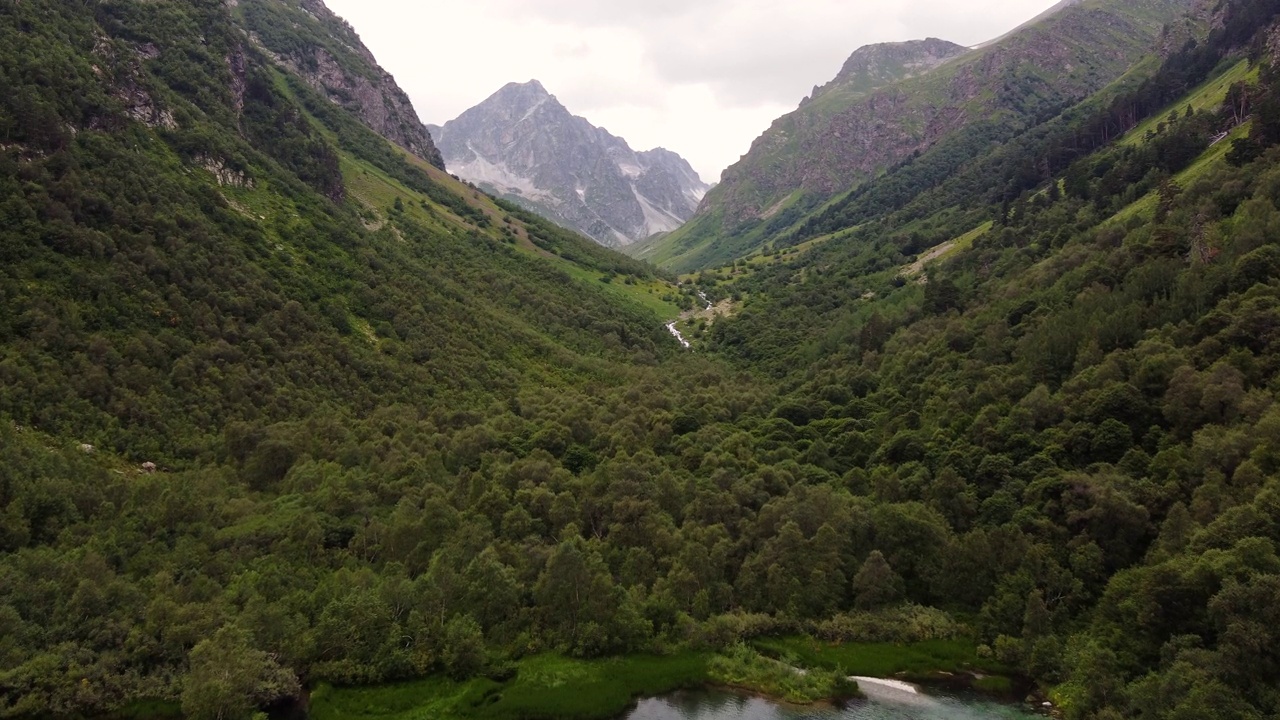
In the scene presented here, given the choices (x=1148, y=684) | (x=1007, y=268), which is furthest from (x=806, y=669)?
(x=1007, y=268)

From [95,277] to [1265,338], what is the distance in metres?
119

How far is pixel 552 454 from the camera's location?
93188 millimetres

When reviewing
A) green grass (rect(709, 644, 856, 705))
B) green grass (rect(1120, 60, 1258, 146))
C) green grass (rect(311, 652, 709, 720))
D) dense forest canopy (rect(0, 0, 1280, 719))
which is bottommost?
green grass (rect(311, 652, 709, 720))

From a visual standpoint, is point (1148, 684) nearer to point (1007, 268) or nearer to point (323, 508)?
point (323, 508)

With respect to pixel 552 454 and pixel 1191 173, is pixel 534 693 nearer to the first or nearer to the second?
pixel 552 454

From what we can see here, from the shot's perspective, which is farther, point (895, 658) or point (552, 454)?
point (552, 454)

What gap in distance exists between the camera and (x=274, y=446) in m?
83.1

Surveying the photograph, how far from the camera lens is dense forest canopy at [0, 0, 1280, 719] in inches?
1993

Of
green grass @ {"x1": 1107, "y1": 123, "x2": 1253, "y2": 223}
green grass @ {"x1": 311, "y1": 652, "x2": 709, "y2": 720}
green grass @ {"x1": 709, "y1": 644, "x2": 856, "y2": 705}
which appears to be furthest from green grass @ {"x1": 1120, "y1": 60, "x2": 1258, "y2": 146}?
green grass @ {"x1": 311, "y1": 652, "x2": 709, "y2": 720}

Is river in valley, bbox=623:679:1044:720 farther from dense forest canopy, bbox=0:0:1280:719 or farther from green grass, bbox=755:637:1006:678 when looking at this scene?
dense forest canopy, bbox=0:0:1280:719

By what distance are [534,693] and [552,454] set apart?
1686 inches

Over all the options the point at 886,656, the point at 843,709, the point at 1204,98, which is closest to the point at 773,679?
the point at 843,709

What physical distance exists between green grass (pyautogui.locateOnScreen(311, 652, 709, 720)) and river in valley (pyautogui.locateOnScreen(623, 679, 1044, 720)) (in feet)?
6.28

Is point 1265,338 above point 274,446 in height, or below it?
above
